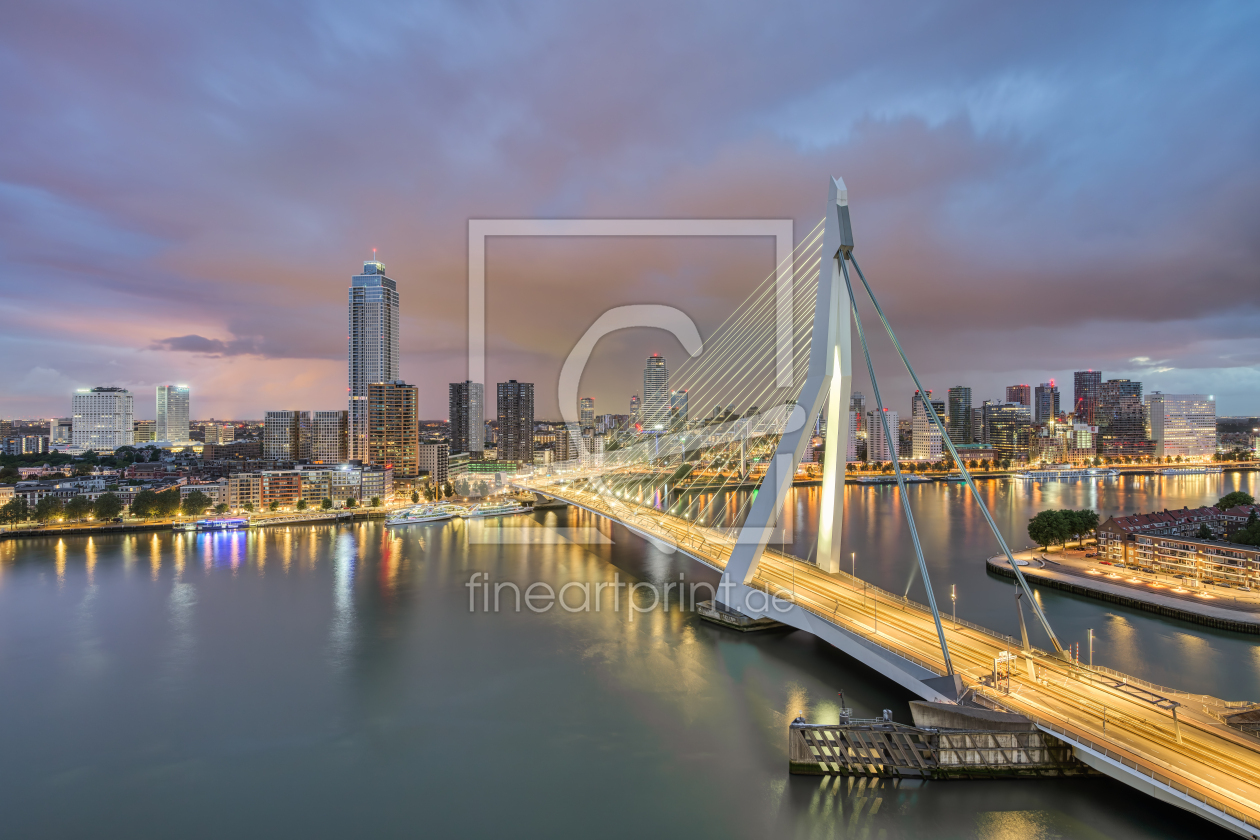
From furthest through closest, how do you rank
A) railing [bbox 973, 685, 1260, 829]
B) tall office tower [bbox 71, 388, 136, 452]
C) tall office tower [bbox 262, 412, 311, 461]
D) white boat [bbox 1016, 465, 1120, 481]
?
tall office tower [bbox 71, 388, 136, 452] → tall office tower [bbox 262, 412, 311, 461] → white boat [bbox 1016, 465, 1120, 481] → railing [bbox 973, 685, 1260, 829]

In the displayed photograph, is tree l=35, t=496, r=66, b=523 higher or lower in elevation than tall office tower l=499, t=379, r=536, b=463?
lower

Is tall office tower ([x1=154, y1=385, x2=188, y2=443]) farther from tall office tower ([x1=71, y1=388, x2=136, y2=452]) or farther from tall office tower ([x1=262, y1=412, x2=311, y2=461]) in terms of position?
tall office tower ([x1=262, y1=412, x2=311, y2=461])

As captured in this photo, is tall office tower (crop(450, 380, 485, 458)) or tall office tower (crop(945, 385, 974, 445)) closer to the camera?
tall office tower (crop(450, 380, 485, 458))

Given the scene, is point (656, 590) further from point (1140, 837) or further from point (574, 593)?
point (1140, 837)

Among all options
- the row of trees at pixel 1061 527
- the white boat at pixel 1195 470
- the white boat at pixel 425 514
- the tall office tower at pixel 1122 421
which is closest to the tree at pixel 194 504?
the white boat at pixel 425 514

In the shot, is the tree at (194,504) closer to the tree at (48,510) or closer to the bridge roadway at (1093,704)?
the tree at (48,510)

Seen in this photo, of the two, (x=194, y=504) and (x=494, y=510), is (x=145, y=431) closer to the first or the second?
(x=194, y=504)

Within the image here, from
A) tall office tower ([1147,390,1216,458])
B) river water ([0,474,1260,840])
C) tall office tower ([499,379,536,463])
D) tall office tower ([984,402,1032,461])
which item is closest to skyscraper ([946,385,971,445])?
tall office tower ([984,402,1032,461])
